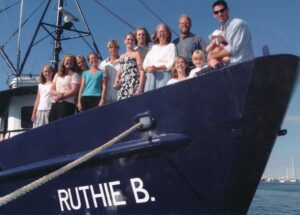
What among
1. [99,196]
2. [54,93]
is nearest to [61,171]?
[99,196]

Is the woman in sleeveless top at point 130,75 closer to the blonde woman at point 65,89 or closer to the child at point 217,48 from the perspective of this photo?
the blonde woman at point 65,89

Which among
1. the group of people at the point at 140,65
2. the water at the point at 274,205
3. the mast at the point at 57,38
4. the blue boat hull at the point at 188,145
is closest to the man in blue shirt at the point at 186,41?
the group of people at the point at 140,65

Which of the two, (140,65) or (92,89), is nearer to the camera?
(140,65)

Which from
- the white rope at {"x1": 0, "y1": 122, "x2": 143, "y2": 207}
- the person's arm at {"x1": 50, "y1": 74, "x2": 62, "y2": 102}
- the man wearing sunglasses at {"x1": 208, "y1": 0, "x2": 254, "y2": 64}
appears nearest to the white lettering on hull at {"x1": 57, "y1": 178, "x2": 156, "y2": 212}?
the white rope at {"x1": 0, "y1": 122, "x2": 143, "y2": 207}

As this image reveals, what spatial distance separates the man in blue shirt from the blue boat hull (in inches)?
39.2

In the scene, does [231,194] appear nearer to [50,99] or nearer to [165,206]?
[165,206]

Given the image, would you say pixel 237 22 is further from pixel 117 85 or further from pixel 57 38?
pixel 57 38

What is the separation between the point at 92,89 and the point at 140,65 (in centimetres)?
69

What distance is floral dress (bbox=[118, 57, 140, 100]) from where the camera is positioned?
15.9 feet

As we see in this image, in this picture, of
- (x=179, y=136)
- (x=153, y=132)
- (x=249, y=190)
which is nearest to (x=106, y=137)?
(x=153, y=132)

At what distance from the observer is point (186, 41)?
15.9 ft

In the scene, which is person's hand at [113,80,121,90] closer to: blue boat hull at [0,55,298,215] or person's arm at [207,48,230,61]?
blue boat hull at [0,55,298,215]

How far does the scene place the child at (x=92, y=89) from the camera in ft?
16.7

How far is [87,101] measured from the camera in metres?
5.09
